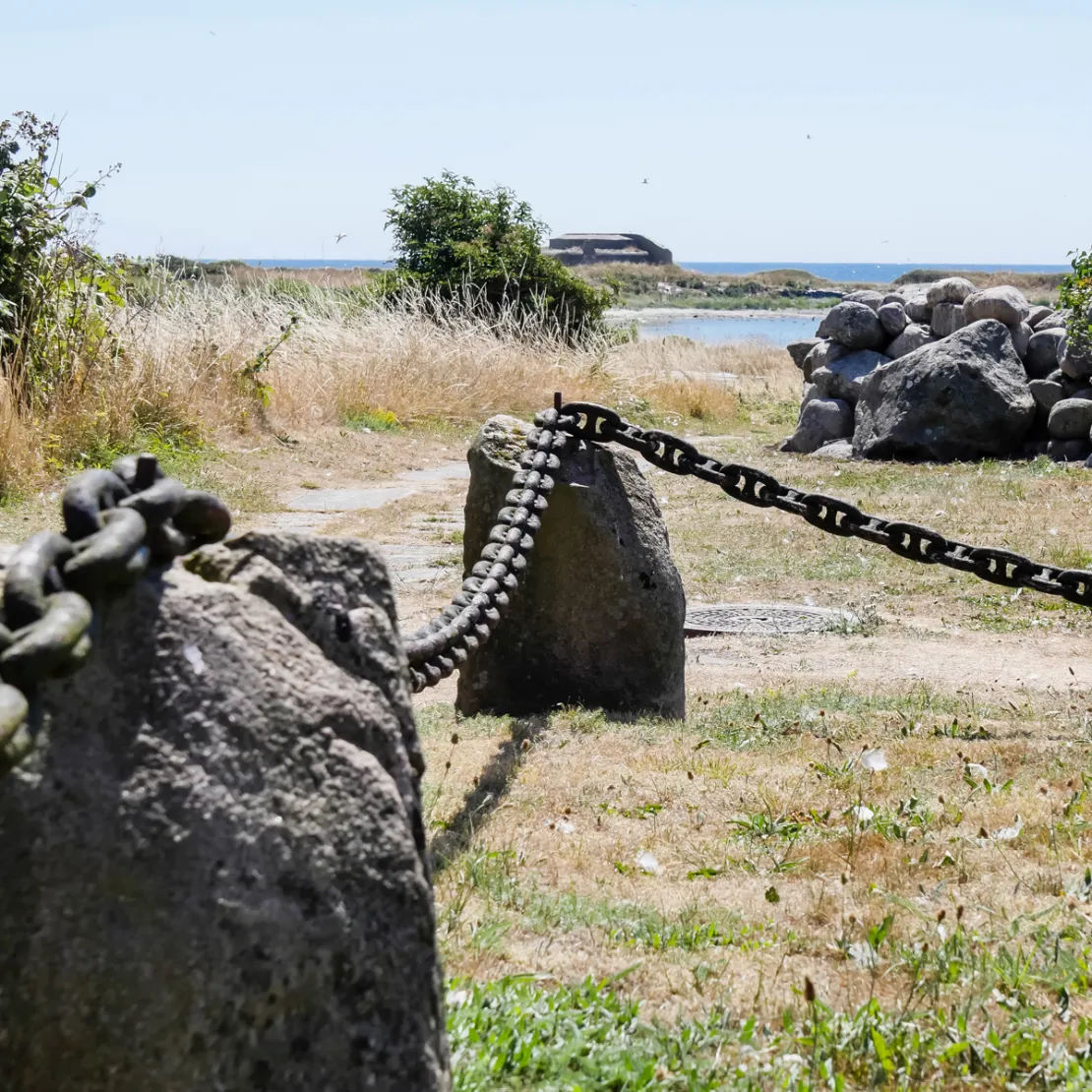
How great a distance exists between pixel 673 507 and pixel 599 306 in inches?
425

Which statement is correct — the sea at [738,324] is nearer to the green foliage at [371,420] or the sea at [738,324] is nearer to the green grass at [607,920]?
the green foliage at [371,420]

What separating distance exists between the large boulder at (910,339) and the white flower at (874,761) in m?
13.4

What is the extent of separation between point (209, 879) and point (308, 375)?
13651 mm

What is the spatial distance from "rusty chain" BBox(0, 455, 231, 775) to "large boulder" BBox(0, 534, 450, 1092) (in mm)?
50

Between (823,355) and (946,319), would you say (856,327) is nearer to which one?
(823,355)

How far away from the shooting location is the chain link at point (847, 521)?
174 inches

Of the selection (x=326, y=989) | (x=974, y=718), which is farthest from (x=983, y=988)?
(x=974, y=718)

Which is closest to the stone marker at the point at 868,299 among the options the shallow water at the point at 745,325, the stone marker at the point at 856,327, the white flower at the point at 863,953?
the stone marker at the point at 856,327

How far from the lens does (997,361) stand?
48.1ft

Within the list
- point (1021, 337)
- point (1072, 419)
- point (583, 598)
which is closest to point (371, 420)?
point (1072, 419)

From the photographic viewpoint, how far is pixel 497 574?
387cm

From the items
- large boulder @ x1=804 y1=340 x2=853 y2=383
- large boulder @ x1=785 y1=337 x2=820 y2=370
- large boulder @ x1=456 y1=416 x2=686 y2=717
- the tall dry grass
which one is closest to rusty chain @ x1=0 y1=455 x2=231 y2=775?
large boulder @ x1=456 y1=416 x2=686 y2=717

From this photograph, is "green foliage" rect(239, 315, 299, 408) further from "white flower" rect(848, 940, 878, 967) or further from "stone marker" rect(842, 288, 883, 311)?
"white flower" rect(848, 940, 878, 967)

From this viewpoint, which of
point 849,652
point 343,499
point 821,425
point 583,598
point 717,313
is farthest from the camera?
point 717,313
